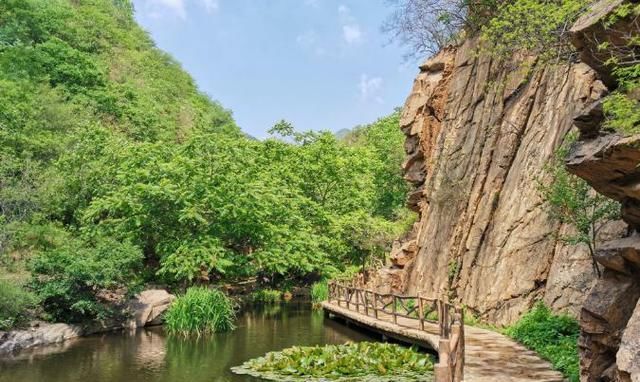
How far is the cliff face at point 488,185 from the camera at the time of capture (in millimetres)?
14906

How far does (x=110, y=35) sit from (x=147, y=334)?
1700 inches

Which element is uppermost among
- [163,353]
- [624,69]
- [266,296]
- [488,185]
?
[488,185]

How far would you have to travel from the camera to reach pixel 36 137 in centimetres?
2898

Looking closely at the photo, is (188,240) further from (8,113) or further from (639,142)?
(639,142)

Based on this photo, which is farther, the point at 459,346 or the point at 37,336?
the point at 37,336

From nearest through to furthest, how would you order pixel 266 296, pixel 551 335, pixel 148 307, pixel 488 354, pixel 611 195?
pixel 611 195, pixel 488 354, pixel 551 335, pixel 148 307, pixel 266 296

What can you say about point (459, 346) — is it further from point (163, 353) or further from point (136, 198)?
point (136, 198)

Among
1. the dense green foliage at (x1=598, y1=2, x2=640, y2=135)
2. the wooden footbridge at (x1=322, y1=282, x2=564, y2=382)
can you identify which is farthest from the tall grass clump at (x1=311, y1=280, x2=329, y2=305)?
the dense green foliage at (x1=598, y1=2, x2=640, y2=135)

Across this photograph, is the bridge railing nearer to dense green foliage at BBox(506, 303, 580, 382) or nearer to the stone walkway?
the stone walkway

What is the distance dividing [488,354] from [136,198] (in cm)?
1637

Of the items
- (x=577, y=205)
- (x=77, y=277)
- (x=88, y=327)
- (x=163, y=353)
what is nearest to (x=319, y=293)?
(x=88, y=327)

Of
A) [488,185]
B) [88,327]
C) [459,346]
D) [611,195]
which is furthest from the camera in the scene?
[88,327]

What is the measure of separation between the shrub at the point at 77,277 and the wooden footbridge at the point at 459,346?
845 centimetres

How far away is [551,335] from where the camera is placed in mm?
12133
